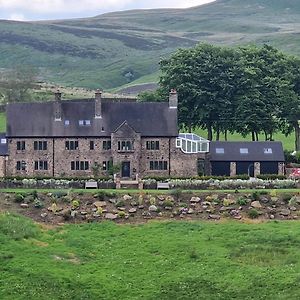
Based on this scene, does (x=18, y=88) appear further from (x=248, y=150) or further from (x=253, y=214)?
(x=253, y=214)

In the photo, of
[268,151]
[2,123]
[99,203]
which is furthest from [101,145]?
[2,123]

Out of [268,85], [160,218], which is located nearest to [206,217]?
[160,218]

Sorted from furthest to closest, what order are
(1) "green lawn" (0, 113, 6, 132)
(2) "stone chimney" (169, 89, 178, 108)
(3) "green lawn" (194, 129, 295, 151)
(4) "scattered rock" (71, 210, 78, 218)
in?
(1) "green lawn" (0, 113, 6, 132) < (3) "green lawn" (194, 129, 295, 151) < (2) "stone chimney" (169, 89, 178, 108) < (4) "scattered rock" (71, 210, 78, 218)

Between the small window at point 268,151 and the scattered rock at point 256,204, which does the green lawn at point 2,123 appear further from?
the scattered rock at point 256,204

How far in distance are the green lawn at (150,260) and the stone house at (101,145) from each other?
83.1ft

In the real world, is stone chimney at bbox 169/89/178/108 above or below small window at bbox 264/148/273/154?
above

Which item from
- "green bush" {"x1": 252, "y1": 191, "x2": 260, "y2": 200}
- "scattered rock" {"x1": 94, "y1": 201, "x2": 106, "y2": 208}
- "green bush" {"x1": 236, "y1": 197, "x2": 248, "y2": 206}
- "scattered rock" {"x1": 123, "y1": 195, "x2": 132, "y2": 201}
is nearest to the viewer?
"scattered rock" {"x1": 94, "y1": 201, "x2": 106, "y2": 208}

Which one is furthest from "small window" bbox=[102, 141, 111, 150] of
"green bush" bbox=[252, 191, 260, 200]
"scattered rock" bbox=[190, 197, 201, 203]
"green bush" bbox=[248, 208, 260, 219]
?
"green bush" bbox=[248, 208, 260, 219]

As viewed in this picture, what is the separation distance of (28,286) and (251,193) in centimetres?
2494

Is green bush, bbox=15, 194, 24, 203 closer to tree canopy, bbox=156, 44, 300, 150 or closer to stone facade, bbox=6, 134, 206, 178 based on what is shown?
stone facade, bbox=6, 134, 206, 178

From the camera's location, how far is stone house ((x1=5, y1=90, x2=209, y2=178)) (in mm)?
82000

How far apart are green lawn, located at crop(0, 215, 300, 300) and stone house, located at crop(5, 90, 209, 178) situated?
25.3 meters

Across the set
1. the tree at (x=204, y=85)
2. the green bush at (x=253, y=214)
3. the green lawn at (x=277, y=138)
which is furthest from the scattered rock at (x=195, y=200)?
the green lawn at (x=277, y=138)

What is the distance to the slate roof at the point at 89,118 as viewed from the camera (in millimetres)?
83125
